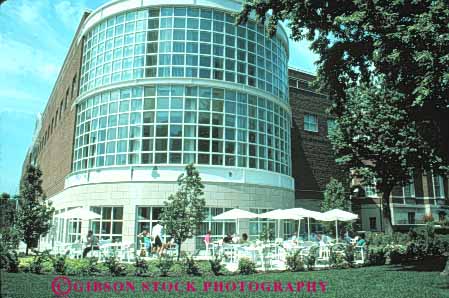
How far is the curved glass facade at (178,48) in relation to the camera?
26.1 metres

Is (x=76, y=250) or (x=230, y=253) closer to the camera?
(x=230, y=253)

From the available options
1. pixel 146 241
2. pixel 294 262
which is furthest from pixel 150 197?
pixel 294 262

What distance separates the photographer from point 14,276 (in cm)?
1373

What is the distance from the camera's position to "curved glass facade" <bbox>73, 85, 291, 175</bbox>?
81.8ft

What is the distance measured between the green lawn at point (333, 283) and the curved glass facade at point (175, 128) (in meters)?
11.5

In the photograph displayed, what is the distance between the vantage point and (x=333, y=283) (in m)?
12.7

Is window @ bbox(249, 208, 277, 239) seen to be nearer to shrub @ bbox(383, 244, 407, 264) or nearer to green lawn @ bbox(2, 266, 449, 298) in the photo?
shrub @ bbox(383, 244, 407, 264)

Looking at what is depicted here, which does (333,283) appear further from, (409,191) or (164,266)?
(409,191)

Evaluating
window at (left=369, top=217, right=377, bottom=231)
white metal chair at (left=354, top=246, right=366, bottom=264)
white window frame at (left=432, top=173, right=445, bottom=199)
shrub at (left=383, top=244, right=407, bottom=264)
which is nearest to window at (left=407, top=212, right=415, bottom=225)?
white window frame at (left=432, top=173, right=445, bottom=199)

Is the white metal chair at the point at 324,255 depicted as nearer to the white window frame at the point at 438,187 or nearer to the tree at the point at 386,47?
the tree at the point at 386,47

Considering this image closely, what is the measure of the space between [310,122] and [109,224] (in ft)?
72.3

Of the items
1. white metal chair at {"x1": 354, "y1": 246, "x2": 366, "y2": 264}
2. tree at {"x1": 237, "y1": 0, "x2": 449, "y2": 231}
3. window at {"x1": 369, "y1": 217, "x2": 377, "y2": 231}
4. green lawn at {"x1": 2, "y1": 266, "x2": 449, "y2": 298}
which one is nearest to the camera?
green lawn at {"x1": 2, "y1": 266, "x2": 449, "y2": 298}

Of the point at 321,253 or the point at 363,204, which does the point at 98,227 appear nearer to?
the point at 321,253

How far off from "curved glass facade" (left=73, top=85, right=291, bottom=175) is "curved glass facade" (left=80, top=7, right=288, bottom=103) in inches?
45.6
